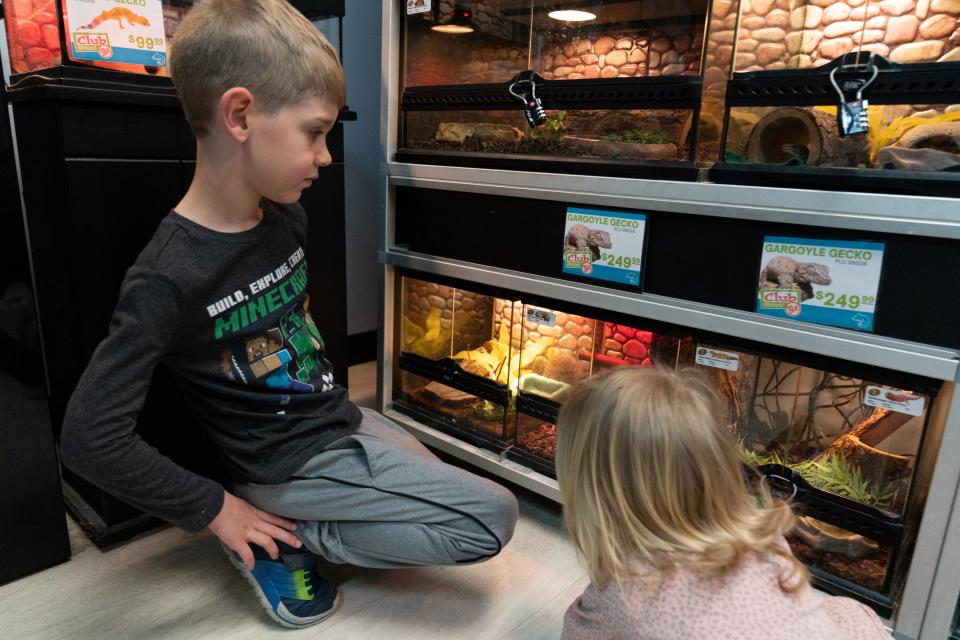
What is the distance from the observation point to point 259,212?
3.97 ft

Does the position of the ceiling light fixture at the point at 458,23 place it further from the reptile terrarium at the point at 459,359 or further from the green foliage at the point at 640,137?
the reptile terrarium at the point at 459,359

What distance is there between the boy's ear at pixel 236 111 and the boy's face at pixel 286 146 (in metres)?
0.01

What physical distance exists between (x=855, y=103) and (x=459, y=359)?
1.01 m

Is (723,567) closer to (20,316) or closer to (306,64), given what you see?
(306,64)

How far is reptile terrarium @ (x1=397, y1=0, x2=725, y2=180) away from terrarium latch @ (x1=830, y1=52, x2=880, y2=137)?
251 millimetres

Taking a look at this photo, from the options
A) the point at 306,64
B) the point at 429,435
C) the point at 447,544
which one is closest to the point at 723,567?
the point at 447,544

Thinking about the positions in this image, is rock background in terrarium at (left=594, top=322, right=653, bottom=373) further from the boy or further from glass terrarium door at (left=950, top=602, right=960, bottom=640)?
glass terrarium door at (left=950, top=602, right=960, bottom=640)

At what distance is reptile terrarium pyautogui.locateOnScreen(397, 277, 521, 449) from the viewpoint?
5.31ft

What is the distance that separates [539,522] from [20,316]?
1.12 m

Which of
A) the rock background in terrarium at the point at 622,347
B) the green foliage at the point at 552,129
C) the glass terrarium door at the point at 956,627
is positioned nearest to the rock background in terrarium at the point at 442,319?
the rock background in terrarium at the point at 622,347

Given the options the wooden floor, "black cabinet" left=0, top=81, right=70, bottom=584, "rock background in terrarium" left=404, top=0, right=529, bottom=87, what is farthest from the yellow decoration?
"black cabinet" left=0, top=81, right=70, bottom=584

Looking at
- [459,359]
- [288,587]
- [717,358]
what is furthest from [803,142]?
[288,587]

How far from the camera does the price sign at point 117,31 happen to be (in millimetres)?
1192

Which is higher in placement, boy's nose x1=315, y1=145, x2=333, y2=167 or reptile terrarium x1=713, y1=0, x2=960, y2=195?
→ reptile terrarium x1=713, y1=0, x2=960, y2=195
